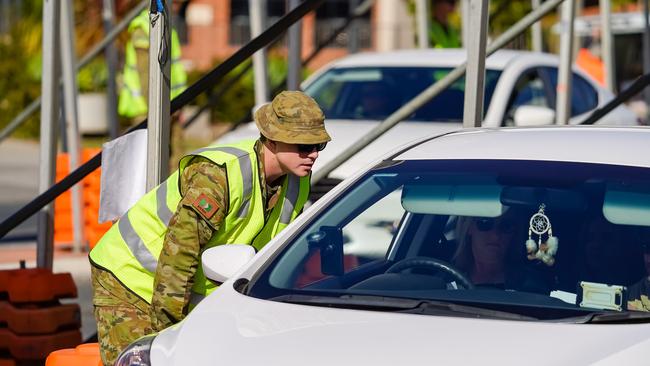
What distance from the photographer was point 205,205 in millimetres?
5047

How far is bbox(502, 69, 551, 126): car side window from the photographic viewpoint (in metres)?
10.7

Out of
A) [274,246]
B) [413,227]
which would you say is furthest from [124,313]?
[413,227]

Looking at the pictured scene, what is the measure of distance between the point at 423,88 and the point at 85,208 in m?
3.13

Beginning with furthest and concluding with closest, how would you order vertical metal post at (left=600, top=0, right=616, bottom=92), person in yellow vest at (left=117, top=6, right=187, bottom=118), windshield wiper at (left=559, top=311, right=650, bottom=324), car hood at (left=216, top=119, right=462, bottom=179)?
vertical metal post at (left=600, top=0, right=616, bottom=92) < person in yellow vest at (left=117, top=6, right=187, bottom=118) < car hood at (left=216, top=119, right=462, bottom=179) < windshield wiper at (left=559, top=311, right=650, bottom=324)

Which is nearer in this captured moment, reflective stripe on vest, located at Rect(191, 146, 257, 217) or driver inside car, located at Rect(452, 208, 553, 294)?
driver inside car, located at Rect(452, 208, 553, 294)

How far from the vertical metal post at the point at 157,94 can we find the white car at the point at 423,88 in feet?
11.1

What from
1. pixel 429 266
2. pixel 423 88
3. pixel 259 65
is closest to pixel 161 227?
pixel 429 266

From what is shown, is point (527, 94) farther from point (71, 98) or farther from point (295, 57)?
point (71, 98)

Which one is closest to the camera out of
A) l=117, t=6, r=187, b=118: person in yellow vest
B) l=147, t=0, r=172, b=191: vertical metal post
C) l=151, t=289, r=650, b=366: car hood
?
l=151, t=289, r=650, b=366: car hood

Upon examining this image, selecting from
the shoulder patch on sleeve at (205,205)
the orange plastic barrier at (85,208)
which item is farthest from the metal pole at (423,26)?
the shoulder patch on sleeve at (205,205)

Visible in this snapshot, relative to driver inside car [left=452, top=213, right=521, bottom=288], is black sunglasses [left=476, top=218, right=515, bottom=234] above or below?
above

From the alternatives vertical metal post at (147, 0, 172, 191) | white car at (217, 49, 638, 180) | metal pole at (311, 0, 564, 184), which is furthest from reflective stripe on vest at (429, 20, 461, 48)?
vertical metal post at (147, 0, 172, 191)

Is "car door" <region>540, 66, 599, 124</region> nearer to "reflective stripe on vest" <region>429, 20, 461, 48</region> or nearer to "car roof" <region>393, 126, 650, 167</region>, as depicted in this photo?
"reflective stripe on vest" <region>429, 20, 461, 48</region>

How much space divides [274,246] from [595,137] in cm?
117
